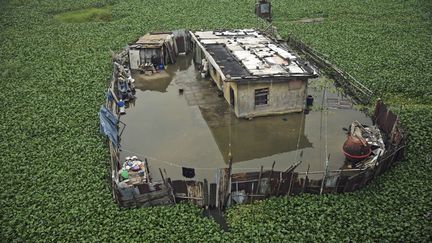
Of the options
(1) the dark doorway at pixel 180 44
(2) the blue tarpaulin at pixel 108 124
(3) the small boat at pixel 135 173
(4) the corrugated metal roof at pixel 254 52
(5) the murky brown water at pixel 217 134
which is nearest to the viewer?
(3) the small boat at pixel 135 173

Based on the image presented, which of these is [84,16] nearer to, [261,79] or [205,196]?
[261,79]

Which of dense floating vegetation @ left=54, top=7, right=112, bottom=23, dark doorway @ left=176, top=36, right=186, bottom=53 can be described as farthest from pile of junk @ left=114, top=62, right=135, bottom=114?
dense floating vegetation @ left=54, top=7, right=112, bottom=23

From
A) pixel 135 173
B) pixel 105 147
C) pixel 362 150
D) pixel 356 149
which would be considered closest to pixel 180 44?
pixel 105 147

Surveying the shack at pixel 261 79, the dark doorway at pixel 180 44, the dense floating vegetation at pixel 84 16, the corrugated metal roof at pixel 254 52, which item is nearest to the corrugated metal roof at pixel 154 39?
the dark doorway at pixel 180 44

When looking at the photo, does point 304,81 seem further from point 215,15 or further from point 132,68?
point 215,15

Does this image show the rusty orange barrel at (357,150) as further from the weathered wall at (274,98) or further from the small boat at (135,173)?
the small boat at (135,173)

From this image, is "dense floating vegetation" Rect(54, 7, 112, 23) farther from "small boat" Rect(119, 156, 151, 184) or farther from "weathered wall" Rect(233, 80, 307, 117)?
"small boat" Rect(119, 156, 151, 184)
